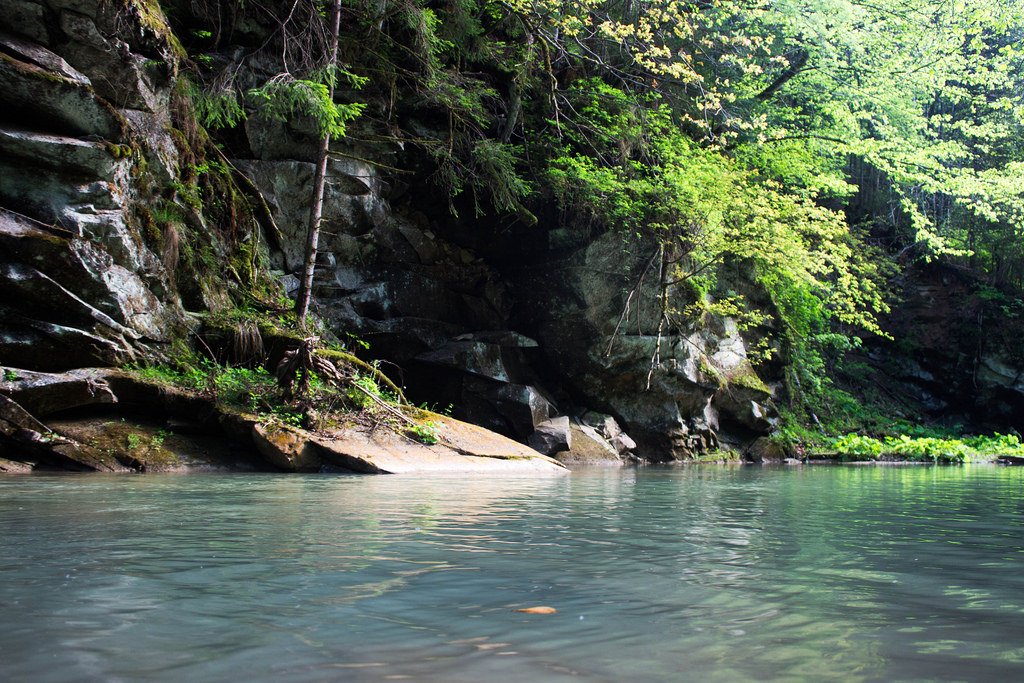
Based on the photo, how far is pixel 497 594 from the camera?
2.83 m

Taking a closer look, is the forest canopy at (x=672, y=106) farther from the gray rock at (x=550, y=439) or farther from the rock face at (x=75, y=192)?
the gray rock at (x=550, y=439)

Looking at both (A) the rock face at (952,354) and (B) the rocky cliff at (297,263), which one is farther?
(A) the rock face at (952,354)

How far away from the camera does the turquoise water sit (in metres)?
1.98

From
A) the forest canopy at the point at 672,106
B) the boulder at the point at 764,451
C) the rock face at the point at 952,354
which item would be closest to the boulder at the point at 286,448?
the forest canopy at the point at 672,106

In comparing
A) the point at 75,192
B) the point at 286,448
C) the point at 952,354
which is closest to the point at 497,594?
the point at 286,448

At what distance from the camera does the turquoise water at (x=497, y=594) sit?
1.98 meters

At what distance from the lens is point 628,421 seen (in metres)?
18.8

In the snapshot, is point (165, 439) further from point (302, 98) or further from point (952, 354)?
point (952, 354)

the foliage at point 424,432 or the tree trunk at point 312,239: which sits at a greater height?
the tree trunk at point 312,239

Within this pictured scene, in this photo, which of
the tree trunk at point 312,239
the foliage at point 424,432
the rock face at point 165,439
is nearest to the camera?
the rock face at point 165,439

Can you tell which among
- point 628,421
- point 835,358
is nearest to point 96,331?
point 628,421

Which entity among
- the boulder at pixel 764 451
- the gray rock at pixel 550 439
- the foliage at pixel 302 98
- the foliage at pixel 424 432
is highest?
the foliage at pixel 302 98

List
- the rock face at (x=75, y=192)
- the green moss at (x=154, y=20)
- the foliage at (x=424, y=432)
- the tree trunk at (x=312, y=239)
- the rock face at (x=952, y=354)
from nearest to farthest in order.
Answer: the rock face at (x=75, y=192), the foliage at (x=424, y=432), the green moss at (x=154, y=20), the tree trunk at (x=312, y=239), the rock face at (x=952, y=354)

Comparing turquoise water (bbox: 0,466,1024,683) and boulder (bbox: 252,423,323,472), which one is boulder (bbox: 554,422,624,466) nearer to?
boulder (bbox: 252,423,323,472)
